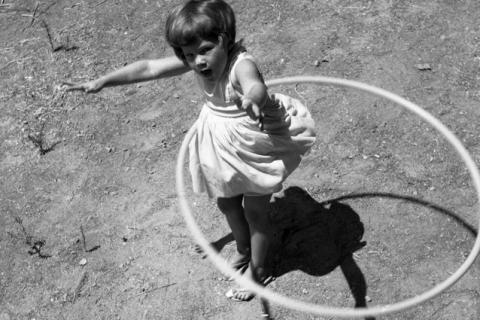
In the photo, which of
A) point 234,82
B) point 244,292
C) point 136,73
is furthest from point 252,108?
point 244,292

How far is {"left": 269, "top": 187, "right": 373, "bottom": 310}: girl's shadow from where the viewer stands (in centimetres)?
394

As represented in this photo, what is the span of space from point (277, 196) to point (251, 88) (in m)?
1.74

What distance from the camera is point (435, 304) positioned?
3646mm

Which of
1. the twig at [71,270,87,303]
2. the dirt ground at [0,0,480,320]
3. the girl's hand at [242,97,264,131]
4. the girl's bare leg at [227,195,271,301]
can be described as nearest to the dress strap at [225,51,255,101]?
the girl's hand at [242,97,264,131]

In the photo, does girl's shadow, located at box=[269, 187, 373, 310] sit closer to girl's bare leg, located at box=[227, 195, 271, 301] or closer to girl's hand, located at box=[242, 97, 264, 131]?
girl's bare leg, located at box=[227, 195, 271, 301]

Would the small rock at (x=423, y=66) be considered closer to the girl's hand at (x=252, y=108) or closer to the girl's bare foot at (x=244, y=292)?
the girl's bare foot at (x=244, y=292)

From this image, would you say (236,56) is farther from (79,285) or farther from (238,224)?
(79,285)

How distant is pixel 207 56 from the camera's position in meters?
2.94

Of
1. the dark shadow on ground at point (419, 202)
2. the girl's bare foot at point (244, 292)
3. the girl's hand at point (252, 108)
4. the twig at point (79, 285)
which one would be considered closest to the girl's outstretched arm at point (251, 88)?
the girl's hand at point (252, 108)

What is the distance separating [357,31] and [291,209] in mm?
2054

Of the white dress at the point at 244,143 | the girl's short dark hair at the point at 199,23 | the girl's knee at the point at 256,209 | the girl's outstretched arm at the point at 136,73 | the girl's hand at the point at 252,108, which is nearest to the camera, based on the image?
the girl's hand at the point at 252,108

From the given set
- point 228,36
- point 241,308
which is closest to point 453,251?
point 241,308

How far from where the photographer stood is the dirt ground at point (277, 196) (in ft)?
12.9

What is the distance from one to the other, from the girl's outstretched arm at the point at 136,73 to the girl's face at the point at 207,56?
272 millimetres
